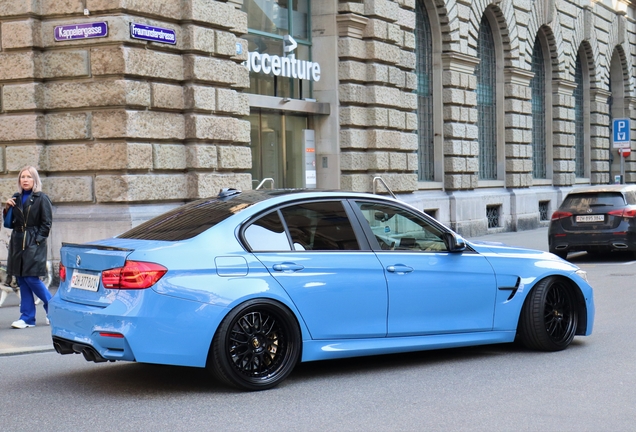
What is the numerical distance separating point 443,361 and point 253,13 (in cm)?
1156

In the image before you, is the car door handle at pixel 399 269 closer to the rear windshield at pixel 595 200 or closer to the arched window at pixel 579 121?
the rear windshield at pixel 595 200

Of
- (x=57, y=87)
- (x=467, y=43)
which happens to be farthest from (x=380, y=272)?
(x=467, y=43)

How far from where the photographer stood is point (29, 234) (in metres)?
9.78

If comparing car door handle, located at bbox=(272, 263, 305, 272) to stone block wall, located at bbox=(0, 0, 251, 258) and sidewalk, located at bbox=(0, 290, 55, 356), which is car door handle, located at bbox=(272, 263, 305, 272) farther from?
stone block wall, located at bbox=(0, 0, 251, 258)

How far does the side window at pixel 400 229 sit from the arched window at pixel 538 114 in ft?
76.1

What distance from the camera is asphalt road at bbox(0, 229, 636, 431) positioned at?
5602mm

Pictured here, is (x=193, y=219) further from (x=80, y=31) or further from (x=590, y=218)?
(x=590, y=218)

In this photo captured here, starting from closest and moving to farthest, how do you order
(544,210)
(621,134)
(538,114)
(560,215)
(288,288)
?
(288,288), (560,215), (544,210), (538,114), (621,134)

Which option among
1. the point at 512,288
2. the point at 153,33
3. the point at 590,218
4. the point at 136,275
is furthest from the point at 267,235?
the point at 590,218

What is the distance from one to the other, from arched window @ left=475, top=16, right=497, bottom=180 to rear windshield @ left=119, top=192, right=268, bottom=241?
19778 millimetres

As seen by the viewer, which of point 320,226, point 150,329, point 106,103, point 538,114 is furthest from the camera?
point 538,114

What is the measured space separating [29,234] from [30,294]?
0.65 metres

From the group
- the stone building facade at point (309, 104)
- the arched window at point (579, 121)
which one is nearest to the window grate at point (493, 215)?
the stone building facade at point (309, 104)

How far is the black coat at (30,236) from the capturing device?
975cm
